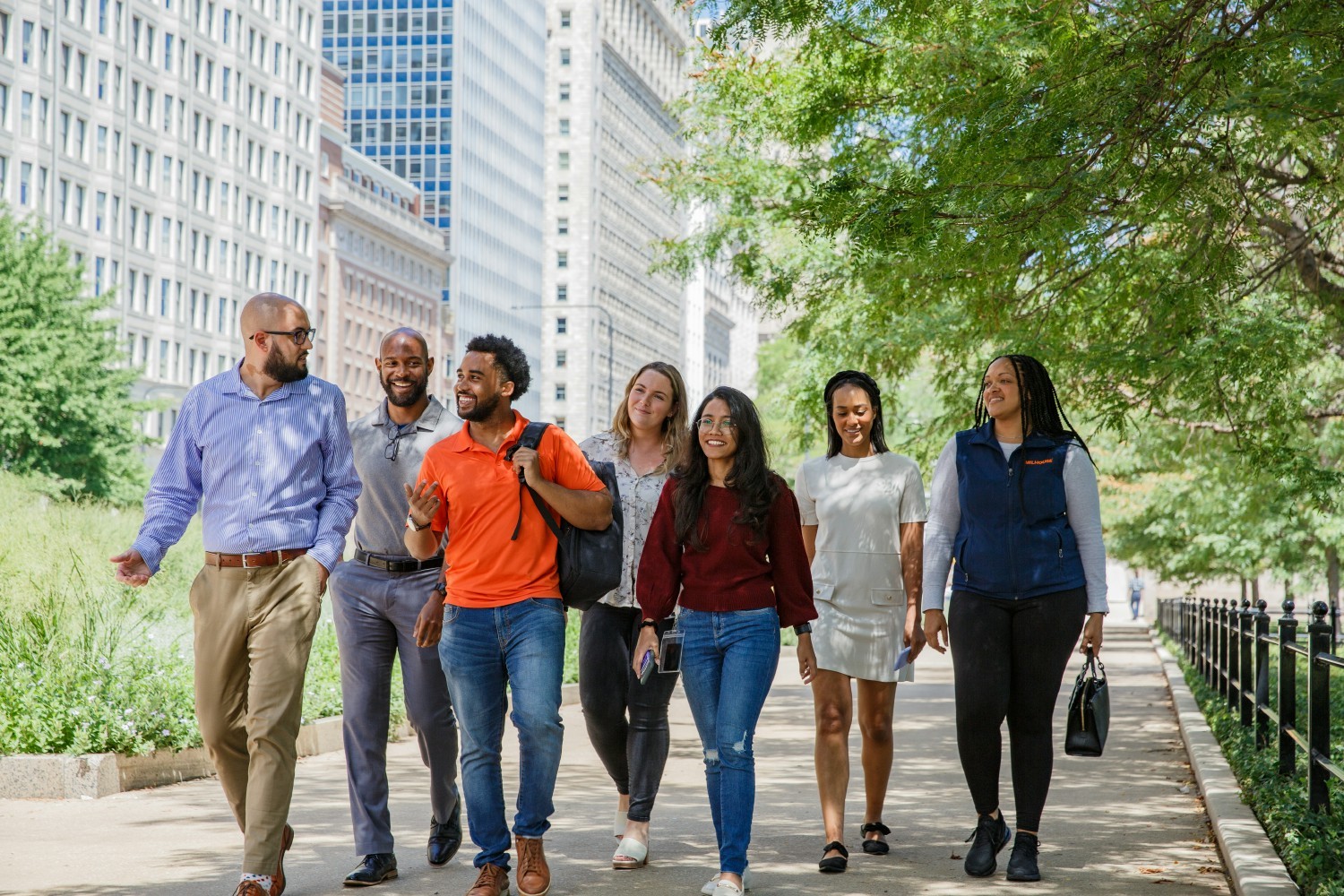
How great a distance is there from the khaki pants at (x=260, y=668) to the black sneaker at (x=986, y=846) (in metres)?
2.64

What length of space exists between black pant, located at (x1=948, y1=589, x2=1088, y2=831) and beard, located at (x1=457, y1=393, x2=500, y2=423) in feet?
6.26

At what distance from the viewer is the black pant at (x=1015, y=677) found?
687 centimetres

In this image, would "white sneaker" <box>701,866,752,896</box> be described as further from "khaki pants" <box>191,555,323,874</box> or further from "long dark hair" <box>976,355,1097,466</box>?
"long dark hair" <box>976,355,1097,466</box>

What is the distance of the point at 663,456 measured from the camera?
7.65 metres

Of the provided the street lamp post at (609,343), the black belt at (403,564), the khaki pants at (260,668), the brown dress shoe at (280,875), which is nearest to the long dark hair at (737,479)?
the black belt at (403,564)

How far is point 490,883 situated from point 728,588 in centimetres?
133

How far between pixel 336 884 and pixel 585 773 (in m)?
4.15

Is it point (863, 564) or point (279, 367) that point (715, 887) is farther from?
point (279, 367)

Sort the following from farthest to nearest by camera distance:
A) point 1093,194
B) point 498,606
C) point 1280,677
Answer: point 1280,677 → point 1093,194 → point 498,606

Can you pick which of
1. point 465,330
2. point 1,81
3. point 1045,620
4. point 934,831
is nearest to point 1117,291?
point 934,831

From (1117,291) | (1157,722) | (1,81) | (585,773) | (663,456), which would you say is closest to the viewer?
(663,456)

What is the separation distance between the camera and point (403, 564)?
7.04m

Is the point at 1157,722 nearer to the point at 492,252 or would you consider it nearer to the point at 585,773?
the point at 585,773

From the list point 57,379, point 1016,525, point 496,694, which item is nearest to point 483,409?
point 496,694
